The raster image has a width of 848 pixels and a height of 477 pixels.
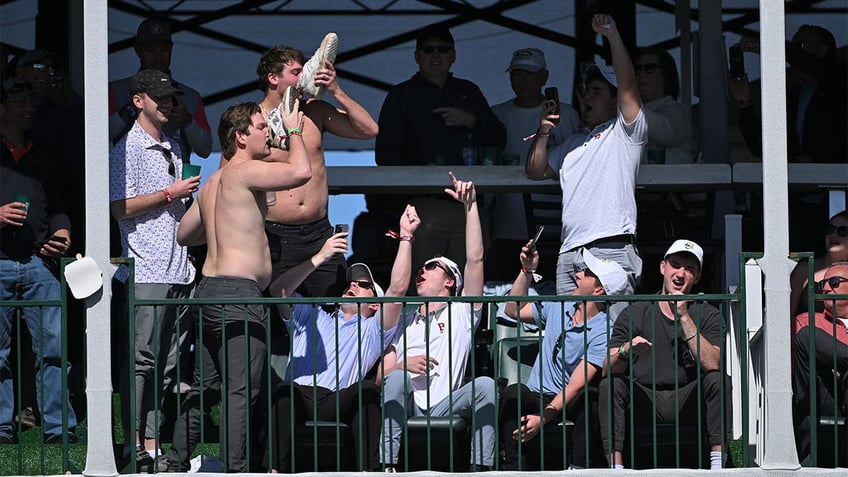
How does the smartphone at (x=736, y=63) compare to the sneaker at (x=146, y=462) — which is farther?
the smartphone at (x=736, y=63)

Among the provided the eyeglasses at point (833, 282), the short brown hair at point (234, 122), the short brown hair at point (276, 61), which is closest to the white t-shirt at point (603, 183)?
the eyeglasses at point (833, 282)

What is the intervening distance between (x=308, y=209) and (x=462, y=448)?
5.77 ft

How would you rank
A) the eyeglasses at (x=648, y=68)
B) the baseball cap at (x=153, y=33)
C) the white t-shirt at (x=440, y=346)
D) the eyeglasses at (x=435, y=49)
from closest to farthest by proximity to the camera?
the white t-shirt at (x=440, y=346) → the baseball cap at (x=153, y=33) → the eyeglasses at (x=648, y=68) → the eyeglasses at (x=435, y=49)

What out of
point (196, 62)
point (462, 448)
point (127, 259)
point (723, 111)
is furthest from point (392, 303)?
point (196, 62)

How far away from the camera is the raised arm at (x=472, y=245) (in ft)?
32.6

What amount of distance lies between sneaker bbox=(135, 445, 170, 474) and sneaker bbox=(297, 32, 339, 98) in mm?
2071

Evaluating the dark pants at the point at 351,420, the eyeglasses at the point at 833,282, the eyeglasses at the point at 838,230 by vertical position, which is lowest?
the dark pants at the point at 351,420

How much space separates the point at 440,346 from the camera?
31.8 feet

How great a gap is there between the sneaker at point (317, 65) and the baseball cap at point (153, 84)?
716 millimetres

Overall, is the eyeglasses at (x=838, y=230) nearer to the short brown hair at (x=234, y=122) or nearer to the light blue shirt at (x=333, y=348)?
the light blue shirt at (x=333, y=348)

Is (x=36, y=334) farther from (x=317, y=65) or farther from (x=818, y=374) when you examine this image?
Result: (x=818, y=374)

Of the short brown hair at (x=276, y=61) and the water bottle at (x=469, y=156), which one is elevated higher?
the short brown hair at (x=276, y=61)

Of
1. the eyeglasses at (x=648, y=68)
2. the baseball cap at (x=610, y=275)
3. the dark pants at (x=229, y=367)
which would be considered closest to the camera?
the dark pants at (x=229, y=367)

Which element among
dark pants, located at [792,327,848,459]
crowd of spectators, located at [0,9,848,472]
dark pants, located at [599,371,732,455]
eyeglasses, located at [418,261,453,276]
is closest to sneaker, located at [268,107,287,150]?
crowd of spectators, located at [0,9,848,472]
